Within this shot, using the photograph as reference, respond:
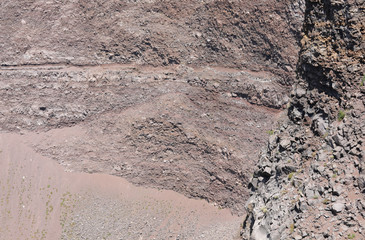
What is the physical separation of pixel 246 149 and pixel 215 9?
417 inches

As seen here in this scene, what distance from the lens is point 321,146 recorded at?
1059cm

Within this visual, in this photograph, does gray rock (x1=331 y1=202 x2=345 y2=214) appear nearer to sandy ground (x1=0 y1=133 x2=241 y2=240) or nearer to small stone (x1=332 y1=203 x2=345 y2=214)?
small stone (x1=332 y1=203 x2=345 y2=214)

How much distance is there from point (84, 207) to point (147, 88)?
10.2 metres

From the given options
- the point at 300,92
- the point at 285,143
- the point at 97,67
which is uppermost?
the point at 300,92

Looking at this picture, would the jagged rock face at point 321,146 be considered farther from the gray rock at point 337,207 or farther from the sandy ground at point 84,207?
the sandy ground at point 84,207

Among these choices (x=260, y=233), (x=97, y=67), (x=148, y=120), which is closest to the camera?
(x=260, y=233)

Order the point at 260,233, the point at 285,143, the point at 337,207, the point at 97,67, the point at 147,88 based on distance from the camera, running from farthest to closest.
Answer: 1. the point at 97,67
2. the point at 147,88
3. the point at 285,143
4. the point at 260,233
5. the point at 337,207

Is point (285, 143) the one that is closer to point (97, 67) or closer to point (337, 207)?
point (337, 207)

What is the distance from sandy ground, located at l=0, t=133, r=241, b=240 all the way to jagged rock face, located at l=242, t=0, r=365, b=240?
43.1 feet

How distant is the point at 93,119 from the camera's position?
88.2 feet

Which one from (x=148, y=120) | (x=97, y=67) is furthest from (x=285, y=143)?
(x=97, y=67)

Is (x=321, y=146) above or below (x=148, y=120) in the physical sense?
above

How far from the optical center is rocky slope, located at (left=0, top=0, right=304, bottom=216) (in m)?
25.0

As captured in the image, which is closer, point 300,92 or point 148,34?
point 300,92
